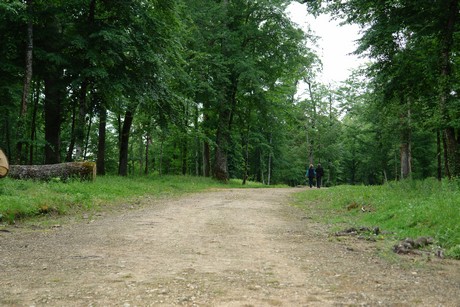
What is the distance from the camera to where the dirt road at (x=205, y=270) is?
3.57 metres

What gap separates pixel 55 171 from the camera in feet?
43.7

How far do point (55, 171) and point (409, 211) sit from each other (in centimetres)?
1135

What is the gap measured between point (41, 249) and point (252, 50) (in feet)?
78.6

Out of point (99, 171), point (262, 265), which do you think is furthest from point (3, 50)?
point (262, 265)

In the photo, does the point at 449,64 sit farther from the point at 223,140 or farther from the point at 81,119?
the point at 223,140

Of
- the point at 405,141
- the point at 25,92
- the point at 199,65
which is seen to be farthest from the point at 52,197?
the point at 405,141

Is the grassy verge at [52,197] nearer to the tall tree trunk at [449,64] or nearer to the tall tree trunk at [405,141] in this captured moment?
the tall tree trunk at [449,64]

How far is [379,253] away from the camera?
5.59 metres

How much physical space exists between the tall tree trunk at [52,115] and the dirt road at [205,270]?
11.1 m

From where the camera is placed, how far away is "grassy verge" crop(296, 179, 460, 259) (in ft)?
21.4

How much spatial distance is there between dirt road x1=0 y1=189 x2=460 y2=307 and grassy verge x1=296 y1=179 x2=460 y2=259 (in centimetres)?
120

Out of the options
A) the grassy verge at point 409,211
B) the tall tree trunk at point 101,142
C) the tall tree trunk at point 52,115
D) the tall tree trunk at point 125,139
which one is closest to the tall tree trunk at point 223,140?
the tall tree trunk at point 125,139

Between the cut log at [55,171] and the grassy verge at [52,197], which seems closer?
the grassy verge at [52,197]

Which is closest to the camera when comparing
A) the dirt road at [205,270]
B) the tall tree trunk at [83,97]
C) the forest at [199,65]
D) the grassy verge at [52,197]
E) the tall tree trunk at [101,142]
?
the dirt road at [205,270]
